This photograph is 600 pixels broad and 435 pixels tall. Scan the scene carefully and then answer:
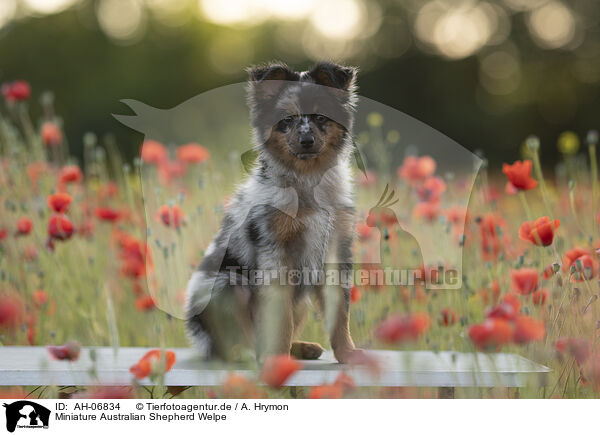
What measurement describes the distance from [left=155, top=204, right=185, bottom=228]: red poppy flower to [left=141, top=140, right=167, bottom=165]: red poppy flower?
382mm

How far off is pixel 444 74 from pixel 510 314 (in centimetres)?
898

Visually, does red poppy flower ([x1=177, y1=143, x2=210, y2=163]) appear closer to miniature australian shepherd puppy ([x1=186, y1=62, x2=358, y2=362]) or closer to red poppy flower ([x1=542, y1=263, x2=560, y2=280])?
Result: miniature australian shepherd puppy ([x1=186, y1=62, x2=358, y2=362])

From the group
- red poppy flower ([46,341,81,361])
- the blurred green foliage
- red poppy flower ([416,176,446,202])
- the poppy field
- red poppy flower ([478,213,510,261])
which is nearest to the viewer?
red poppy flower ([46,341,81,361])

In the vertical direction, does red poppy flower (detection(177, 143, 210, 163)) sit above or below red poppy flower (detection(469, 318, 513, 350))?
above

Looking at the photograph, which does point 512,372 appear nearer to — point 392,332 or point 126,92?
point 392,332

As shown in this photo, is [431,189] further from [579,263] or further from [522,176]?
[579,263]

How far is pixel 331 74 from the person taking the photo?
3.21 m

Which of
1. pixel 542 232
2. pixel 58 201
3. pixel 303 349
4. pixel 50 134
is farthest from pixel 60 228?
pixel 542 232

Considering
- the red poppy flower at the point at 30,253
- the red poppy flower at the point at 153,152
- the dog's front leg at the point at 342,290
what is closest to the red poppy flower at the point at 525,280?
the dog's front leg at the point at 342,290

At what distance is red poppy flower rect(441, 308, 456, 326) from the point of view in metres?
3.31
